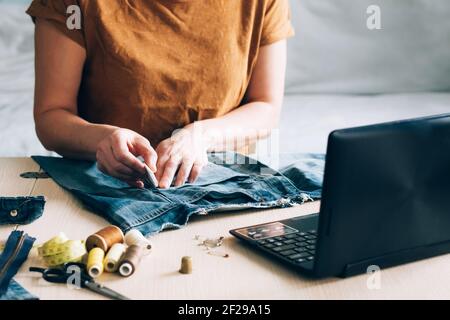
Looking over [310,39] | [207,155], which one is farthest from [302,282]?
[310,39]

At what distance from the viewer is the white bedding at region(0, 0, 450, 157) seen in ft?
5.64

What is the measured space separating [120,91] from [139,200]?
0.35 m

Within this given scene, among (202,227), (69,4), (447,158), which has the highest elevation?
(69,4)

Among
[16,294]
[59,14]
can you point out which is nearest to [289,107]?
[59,14]

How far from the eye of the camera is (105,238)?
2.56ft

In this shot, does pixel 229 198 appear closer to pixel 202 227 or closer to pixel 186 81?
pixel 202 227

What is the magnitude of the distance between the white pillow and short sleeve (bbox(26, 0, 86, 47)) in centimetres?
101

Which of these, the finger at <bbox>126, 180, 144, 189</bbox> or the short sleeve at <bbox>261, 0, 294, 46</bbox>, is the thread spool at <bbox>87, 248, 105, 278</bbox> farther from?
the short sleeve at <bbox>261, 0, 294, 46</bbox>

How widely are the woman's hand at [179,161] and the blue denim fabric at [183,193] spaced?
2cm

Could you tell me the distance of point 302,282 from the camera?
2.39ft

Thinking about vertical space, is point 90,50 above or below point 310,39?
above

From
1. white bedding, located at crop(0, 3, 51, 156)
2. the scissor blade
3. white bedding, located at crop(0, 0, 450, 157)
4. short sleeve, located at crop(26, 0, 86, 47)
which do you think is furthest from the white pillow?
the scissor blade

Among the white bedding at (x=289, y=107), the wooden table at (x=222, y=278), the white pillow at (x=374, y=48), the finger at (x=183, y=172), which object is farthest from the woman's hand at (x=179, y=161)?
the white pillow at (x=374, y=48)
